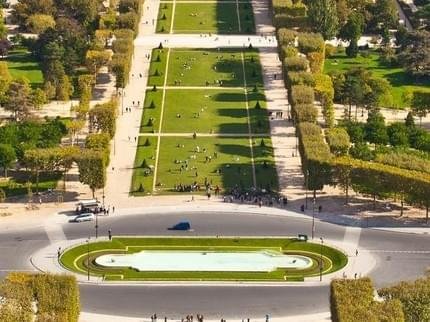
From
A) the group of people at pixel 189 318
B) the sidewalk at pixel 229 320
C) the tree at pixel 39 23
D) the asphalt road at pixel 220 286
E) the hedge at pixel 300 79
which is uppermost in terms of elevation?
the tree at pixel 39 23

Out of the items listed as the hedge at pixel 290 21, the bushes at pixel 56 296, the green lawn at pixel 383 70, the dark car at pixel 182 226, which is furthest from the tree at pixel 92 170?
the hedge at pixel 290 21

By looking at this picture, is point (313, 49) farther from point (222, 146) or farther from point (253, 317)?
point (253, 317)

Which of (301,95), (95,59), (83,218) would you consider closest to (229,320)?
(83,218)

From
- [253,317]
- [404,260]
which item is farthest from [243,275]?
[404,260]

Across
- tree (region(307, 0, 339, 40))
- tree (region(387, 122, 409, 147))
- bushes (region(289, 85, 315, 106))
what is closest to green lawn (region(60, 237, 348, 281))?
tree (region(387, 122, 409, 147))

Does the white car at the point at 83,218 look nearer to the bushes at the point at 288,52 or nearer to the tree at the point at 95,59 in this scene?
the tree at the point at 95,59

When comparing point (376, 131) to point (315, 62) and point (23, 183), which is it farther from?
point (23, 183)
